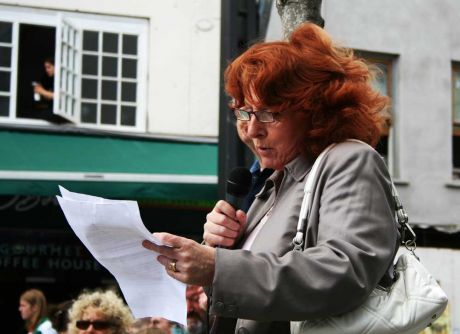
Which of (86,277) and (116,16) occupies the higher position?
(116,16)

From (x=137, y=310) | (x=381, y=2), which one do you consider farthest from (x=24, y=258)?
(x=137, y=310)

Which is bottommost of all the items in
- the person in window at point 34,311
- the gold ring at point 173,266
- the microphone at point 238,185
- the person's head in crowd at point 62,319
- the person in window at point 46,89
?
the person in window at point 34,311

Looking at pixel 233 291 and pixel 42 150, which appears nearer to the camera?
pixel 233 291

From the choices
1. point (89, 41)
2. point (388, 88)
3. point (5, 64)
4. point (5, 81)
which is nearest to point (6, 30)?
point (5, 64)

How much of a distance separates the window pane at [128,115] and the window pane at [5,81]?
1.59 meters

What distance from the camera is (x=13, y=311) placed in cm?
1052

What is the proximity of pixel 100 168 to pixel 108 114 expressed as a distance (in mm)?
1213

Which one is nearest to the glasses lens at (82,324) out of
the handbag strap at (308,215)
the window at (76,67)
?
the handbag strap at (308,215)

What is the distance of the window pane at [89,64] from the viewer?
37.9 ft

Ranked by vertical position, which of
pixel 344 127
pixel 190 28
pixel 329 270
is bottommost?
pixel 329 270

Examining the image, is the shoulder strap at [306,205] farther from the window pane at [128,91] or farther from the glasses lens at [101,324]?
the window pane at [128,91]

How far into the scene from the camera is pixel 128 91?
1172 cm

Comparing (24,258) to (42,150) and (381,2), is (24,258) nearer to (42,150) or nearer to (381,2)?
(42,150)

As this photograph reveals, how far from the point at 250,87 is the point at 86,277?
934cm
